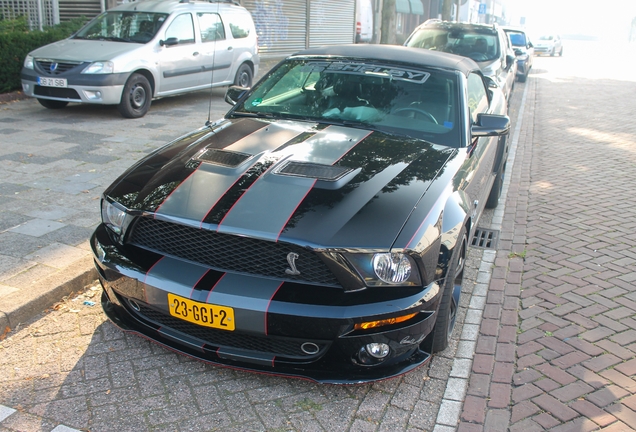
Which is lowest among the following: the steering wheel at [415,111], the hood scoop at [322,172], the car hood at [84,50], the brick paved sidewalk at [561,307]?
the brick paved sidewalk at [561,307]

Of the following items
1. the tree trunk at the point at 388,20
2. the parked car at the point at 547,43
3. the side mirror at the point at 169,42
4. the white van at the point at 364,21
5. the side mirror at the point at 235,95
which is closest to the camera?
the side mirror at the point at 235,95

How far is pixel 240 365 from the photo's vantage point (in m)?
2.95

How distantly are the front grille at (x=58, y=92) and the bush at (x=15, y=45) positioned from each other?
1810 millimetres

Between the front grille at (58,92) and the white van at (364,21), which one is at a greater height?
the white van at (364,21)

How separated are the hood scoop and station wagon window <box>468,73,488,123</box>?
148cm

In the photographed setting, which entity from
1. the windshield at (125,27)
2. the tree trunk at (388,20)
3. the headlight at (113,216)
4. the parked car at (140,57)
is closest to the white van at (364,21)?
the tree trunk at (388,20)

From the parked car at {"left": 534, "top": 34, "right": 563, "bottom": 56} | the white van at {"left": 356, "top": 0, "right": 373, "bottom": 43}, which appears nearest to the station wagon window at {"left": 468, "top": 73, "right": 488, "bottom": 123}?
the white van at {"left": 356, "top": 0, "right": 373, "bottom": 43}

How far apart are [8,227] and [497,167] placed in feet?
14.7

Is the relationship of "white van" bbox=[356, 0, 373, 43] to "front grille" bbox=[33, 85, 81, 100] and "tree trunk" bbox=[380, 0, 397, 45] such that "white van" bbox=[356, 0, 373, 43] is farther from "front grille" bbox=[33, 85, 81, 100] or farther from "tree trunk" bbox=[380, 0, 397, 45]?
"front grille" bbox=[33, 85, 81, 100]

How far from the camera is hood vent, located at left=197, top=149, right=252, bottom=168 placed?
3379mm

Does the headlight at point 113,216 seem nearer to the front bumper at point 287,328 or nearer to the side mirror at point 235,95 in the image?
the front bumper at point 287,328

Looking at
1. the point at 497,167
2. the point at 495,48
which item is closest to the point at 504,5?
the point at 495,48

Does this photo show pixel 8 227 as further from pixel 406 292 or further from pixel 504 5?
pixel 504 5

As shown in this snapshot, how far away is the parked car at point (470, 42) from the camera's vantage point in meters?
10.4
